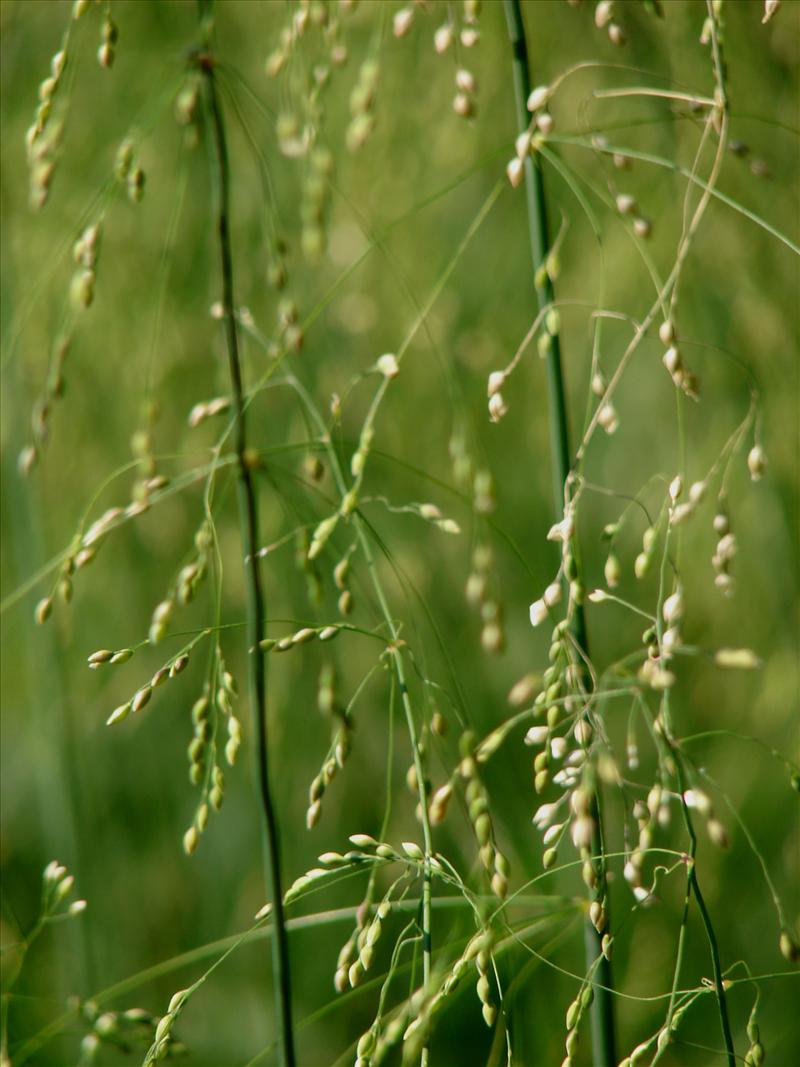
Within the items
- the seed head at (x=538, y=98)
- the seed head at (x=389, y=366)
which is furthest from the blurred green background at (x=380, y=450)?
the seed head at (x=538, y=98)

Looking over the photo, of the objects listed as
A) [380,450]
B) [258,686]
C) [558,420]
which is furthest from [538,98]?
[380,450]

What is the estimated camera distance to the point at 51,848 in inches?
58.2

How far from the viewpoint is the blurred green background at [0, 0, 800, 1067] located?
1.64 metres

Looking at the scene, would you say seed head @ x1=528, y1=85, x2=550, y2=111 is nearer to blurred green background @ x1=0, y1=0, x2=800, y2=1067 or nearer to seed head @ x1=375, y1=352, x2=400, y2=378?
seed head @ x1=375, y1=352, x2=400, y2=378

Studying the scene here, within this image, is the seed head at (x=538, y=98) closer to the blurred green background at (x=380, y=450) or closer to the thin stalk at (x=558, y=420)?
the thin stalk at (x=558, y=420)

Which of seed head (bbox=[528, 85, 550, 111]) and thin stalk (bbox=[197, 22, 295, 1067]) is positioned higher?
seed head (bbox=[528, 85, 550, 111])

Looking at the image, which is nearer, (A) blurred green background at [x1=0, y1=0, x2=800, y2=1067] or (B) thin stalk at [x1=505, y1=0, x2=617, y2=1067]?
(B) thin stalk at [x1=505, y1=0, x2=617, y2=1067]

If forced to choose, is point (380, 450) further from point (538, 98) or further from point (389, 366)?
point (538, 98)

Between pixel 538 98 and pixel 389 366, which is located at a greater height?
pixel 538 98

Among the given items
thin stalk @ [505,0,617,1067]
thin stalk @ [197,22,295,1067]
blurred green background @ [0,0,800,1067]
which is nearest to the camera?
thin stalk @ [197,22,295,1067]

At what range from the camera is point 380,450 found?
1.88 meters

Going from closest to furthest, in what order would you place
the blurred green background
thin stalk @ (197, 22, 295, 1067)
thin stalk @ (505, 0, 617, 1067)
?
1. thin stalk @ (197, 22, 295, 1067)
2. thin stalk @ (505, 0, 617, 1067)
3. the blurred green background

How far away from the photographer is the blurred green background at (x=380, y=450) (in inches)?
64.4

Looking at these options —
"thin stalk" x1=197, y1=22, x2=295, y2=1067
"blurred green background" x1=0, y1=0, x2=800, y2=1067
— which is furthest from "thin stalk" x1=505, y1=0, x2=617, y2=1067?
"blurred green background" x1=0, y1=0, x2=800, y2=1067
